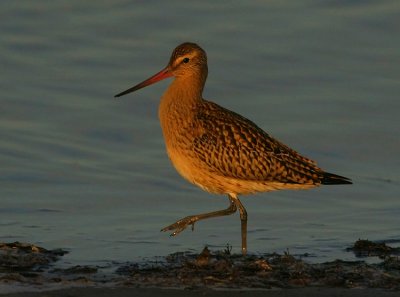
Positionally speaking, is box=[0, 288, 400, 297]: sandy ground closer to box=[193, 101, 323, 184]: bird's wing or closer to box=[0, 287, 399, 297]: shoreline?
box=[0, 287, 399, 297]: shoreline

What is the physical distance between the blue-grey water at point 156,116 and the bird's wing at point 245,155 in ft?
2.21

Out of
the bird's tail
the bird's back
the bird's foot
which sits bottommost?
the bird's foot

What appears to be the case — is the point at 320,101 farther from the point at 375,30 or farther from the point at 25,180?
the point at 25,180

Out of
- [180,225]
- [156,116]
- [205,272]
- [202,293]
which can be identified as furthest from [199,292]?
[156,116]

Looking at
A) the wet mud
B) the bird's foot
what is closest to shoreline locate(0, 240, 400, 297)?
the wet mud

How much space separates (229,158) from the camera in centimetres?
1220

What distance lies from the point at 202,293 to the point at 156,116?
6839 millimetres

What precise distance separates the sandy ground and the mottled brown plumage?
237cm

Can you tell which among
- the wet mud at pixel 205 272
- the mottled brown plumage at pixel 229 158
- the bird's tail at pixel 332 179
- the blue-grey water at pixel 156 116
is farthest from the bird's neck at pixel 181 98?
the wet mud at pixel 205 272

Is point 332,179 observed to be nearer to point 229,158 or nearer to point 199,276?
point 229,158

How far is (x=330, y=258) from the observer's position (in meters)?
11.5

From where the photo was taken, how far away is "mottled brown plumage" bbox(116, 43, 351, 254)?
1219cm

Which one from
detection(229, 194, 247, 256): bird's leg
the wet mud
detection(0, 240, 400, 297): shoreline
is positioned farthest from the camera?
detection(229, 194, 247, 256): bird's leg

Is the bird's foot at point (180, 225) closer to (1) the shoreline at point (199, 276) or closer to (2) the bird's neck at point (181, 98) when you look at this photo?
(1) the shoreline at point (199, 276)
